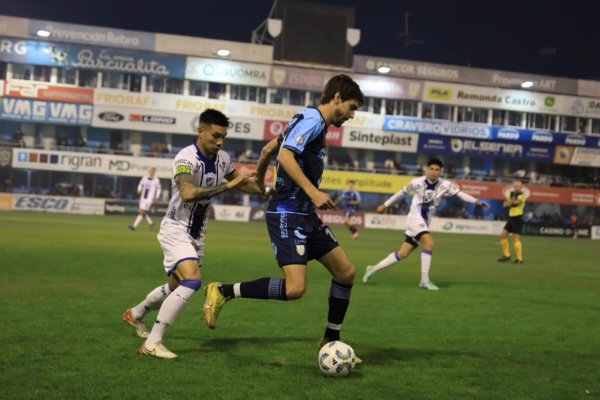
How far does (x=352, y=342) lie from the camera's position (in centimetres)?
774

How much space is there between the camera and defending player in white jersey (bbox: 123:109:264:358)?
21.4ft

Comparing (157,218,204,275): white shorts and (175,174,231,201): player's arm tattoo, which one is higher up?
(175,174,231,201): player's arm tattoo

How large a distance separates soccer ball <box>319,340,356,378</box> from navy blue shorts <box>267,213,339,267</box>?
80 cm

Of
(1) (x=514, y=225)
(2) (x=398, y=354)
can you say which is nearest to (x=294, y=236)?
(2) (x=398, y=354)

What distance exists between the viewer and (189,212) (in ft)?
22.9

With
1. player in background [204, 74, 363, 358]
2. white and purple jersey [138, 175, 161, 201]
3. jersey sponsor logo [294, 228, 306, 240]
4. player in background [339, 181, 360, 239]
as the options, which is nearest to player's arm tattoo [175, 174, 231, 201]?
player in background [204, 74, 363, 358]

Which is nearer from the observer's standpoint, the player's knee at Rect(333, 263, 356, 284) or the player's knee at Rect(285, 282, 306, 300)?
the player's knee at Rect(285, 282, 306, 300)

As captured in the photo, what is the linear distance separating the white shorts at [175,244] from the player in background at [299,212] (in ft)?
1.32

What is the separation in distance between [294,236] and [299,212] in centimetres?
22

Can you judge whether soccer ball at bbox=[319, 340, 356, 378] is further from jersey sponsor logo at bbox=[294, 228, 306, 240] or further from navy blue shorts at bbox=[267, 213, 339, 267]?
jersey sponsor logo at bbox=[294, 228, 306, 240]

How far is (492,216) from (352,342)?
173ft

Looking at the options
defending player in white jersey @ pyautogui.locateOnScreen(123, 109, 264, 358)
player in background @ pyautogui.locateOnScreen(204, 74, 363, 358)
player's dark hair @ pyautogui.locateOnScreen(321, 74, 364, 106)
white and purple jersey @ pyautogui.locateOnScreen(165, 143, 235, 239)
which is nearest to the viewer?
player in background @ pyautogui.locateOnScreen(204, 74, 363, 358)

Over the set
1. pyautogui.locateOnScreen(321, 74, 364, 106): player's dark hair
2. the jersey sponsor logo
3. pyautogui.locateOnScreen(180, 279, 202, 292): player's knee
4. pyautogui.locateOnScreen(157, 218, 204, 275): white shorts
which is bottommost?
pyautogui.locateOnScreen(180, 279, 202, 292): player's knee

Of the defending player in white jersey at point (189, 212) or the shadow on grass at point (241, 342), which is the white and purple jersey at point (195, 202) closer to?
the defending player in white jersey at point (189, 212)
